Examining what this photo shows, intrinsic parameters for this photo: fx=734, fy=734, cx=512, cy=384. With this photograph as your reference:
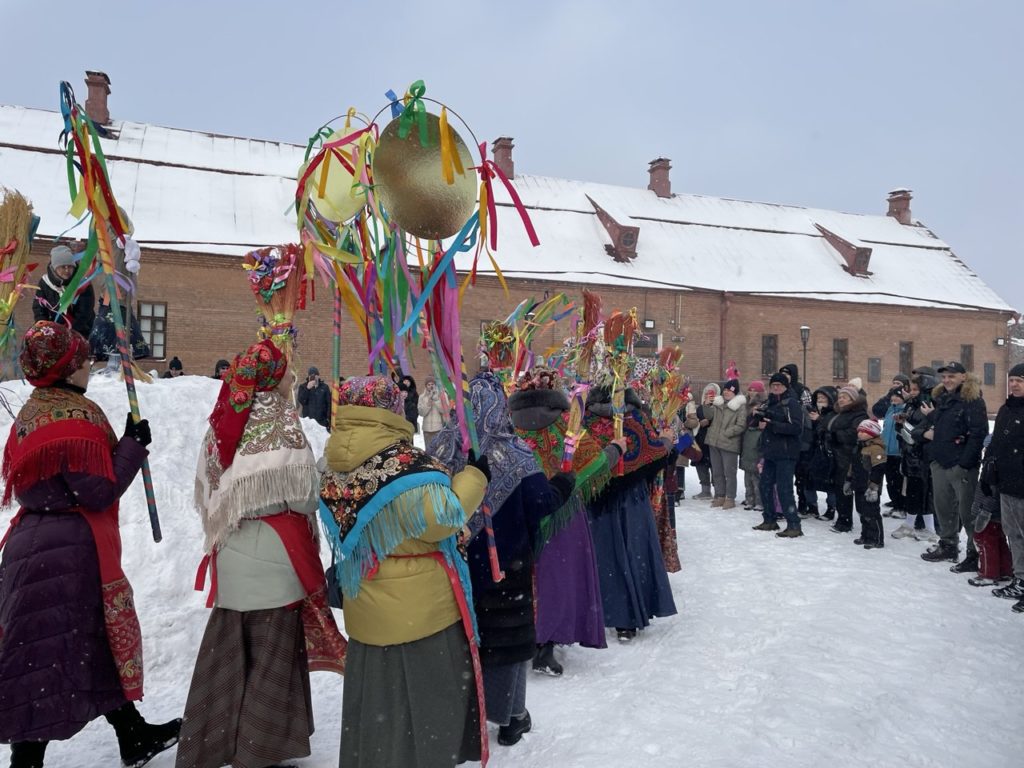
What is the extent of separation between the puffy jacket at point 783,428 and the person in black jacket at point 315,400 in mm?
7111

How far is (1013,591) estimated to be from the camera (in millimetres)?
5766

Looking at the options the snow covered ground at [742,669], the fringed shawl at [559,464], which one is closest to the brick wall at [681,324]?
the snow covered ground at [742,669]

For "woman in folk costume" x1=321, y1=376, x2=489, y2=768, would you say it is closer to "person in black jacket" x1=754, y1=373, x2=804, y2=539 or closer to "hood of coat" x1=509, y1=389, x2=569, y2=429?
"hood of coat" x1=509, y1=389, x2=569, y2=429

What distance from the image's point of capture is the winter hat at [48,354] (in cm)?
283

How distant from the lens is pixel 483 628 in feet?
10.6

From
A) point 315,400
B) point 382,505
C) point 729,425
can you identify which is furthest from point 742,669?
point 315,400

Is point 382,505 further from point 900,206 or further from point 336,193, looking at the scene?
point 900,206

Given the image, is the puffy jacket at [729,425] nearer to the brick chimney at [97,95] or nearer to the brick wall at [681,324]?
the brick wall at [681,324]

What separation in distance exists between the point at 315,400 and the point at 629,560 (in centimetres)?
878

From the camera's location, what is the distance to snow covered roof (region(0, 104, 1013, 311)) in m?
20.7

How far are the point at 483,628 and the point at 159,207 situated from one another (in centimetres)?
2126

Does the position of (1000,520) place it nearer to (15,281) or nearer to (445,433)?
(445,433)

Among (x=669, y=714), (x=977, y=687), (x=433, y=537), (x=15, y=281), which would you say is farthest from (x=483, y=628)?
(x=15, y=281)

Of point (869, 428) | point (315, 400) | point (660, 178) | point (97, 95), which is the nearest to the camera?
point (869, 428)
